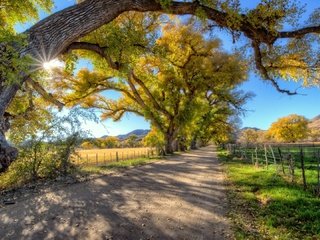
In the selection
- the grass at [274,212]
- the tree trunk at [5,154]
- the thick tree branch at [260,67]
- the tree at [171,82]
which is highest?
the tree at [171,82]

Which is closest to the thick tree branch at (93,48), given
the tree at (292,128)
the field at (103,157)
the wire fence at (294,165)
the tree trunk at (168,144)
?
the field at (103,157)

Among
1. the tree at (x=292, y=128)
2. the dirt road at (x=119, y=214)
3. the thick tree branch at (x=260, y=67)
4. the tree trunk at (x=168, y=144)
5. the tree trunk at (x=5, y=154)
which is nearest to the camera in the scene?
the dirt road at (x=119, y=214)

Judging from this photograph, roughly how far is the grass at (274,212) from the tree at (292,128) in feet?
341

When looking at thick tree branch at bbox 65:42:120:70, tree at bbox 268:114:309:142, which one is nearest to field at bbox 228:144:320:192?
thick tree branch at bbox 65:42:120:70

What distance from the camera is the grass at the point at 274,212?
18.9ft

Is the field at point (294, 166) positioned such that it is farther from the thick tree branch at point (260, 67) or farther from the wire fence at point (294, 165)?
the thick tree branch at point (260, 67)

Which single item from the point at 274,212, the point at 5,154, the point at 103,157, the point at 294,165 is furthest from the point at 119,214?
the point at 103,157

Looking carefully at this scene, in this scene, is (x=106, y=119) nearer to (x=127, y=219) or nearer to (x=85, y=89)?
(x=85, y=89)

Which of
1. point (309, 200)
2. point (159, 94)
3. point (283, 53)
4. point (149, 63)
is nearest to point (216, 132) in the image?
point (159, 94)

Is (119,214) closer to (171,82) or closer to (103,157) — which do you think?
(171,82)

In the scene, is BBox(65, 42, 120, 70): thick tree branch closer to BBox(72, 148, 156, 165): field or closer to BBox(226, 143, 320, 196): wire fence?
BBox(72, 148, 156, 165): field

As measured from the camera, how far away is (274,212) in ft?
23.6

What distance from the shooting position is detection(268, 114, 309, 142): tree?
104500 mm

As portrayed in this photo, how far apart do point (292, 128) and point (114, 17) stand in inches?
4274
